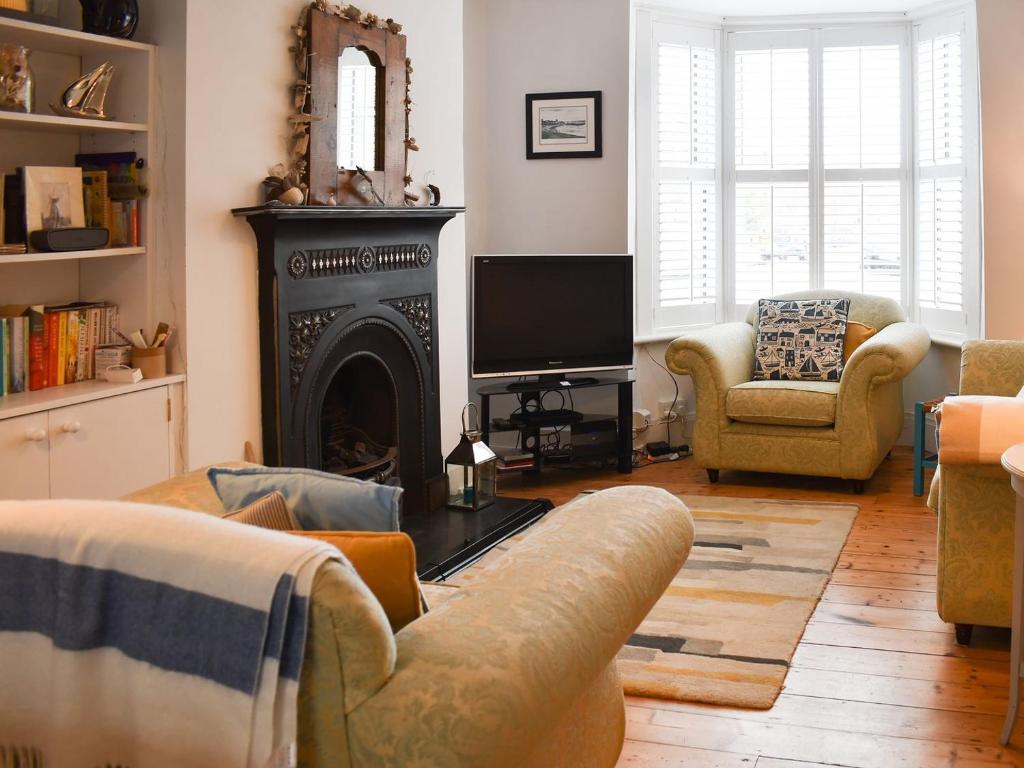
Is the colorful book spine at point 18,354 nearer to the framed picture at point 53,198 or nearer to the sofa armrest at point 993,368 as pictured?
the framed picture at point 53,198

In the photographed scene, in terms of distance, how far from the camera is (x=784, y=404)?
216 inches

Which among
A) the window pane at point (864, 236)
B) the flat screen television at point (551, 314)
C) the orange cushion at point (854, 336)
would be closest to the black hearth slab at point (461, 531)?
the flat screen television at point (551, 314)

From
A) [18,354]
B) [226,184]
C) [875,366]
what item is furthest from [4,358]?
[875,366]

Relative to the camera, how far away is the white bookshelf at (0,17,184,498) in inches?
120

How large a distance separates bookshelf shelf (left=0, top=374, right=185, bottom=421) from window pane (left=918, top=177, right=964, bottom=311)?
4261mm

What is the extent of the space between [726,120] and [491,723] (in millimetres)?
5601

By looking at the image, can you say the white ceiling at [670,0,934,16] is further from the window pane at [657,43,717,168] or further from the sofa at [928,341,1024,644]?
the sofa at [928,341,1024,644]

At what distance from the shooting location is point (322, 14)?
4.00 m

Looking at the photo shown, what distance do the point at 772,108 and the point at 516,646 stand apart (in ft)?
18.0

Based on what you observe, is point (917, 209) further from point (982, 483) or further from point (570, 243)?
point (982, 483)

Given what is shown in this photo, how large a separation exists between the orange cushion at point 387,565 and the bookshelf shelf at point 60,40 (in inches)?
78.1

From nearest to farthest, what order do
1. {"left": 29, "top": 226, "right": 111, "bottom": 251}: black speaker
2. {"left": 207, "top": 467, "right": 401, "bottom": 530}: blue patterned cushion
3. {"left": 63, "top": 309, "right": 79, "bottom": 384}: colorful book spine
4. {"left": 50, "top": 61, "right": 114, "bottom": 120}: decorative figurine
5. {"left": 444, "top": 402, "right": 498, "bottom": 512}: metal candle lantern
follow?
{"left": 207, "top": 467, "right": 401, "bottom": 530}: blue patterned cushion, {"left": 29, "top": 226, "right": 111, "bottom": 251}: black speaker, {"left": 50, "top": 61, "right": 114, "bottom": 120}: decorative figurine, {"left": 63, "top": 309, "right": 79, "bottom": 384}: colorful book spine, {"left": 444, "top": 402, "right": 498, "bottom": 512}: metal candle lantern

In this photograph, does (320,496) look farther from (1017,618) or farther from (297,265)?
(297,265)

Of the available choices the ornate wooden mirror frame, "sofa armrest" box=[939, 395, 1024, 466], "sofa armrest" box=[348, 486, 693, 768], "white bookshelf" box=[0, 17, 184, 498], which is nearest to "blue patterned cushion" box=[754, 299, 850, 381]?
the ornate wooden mirror frame
